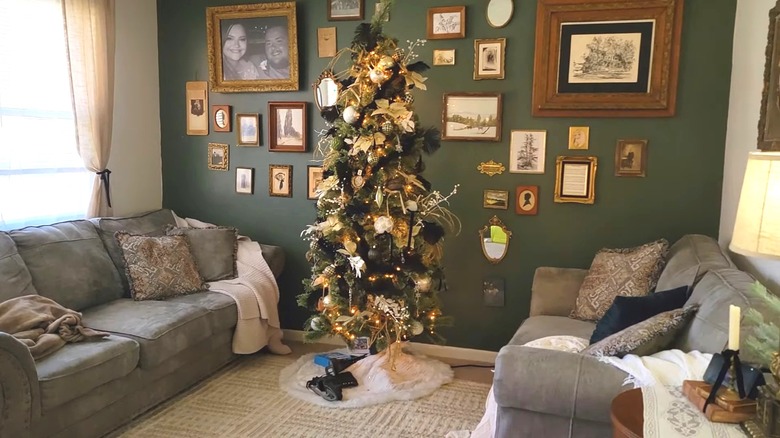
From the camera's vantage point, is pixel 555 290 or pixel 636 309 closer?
pixel 636 309

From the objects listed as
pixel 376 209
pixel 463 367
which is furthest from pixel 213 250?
pixel 463 367

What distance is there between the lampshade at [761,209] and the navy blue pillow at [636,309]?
77cm

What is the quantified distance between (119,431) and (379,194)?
69.5 inches

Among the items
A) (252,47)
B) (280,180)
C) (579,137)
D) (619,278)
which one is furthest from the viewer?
(280,180)

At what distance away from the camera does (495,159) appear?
3.68m

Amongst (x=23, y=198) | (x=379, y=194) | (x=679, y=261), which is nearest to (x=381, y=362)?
(x=379, y=194)

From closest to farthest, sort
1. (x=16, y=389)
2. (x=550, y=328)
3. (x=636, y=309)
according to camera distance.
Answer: (x=16, y=389) < (x=636, y=309) < (x=550, y=328)

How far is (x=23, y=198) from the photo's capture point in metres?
3.44

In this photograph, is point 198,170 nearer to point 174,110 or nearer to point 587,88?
point 174,110

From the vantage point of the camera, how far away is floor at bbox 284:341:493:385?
355 cm

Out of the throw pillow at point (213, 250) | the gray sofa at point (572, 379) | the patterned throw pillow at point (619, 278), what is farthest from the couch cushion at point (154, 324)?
the patterned throw pillow at point (619, 278)

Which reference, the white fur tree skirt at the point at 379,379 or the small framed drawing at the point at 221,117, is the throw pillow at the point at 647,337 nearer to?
the white fur tree skirt at the point at 379,379

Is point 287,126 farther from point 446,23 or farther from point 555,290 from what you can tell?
point 555,290

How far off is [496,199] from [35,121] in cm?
287
